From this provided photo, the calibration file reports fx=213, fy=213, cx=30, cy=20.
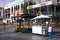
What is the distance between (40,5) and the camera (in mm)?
60375

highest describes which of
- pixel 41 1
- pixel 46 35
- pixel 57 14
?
pixel 41 1

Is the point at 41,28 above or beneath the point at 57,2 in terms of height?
beneath

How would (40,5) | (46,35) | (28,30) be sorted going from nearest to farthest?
(46,35) → (28,30) → (40,5)

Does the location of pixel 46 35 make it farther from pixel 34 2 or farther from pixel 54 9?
pixel 34 2

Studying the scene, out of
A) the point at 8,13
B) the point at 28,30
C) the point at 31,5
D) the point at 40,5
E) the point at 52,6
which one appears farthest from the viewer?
the point at 8,13

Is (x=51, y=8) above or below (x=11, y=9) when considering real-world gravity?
below

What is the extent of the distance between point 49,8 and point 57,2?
2.83 metres

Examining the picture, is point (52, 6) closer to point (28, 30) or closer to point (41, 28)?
point (28, 30)

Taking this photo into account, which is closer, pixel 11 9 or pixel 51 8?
pixel 51 8

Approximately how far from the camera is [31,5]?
2581 inches

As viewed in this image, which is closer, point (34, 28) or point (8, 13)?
point (34, 28)

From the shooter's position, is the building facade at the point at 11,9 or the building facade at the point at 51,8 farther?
the building facade at the point at 11,9

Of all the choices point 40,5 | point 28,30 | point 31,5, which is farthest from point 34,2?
point 28,30

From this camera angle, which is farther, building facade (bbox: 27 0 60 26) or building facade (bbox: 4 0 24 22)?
building facade (bbox: 4 0 24 22)
